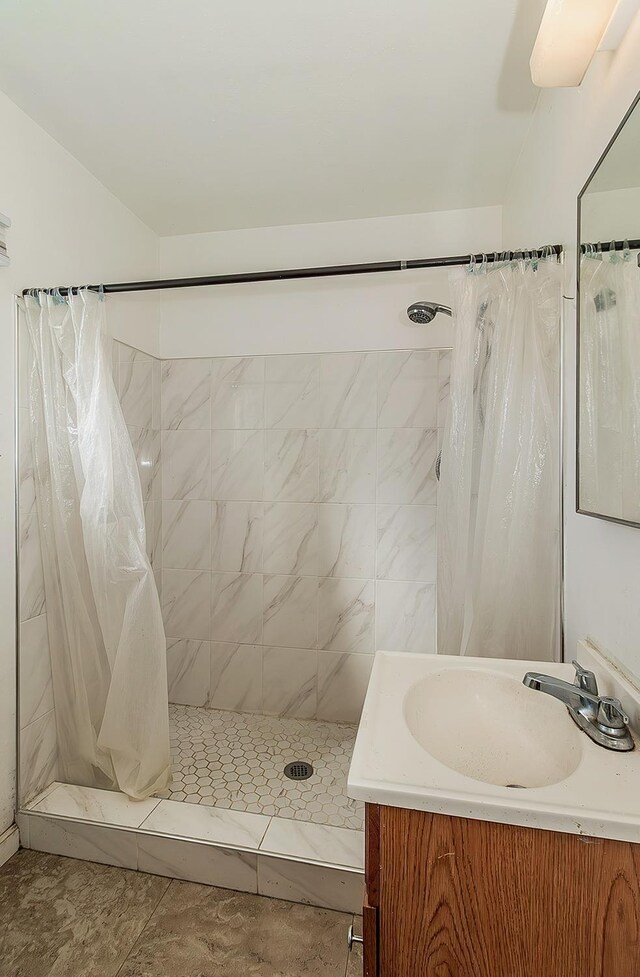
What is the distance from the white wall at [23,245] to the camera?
1.63m

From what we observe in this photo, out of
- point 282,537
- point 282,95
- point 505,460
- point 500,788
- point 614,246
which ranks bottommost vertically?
point 500,788

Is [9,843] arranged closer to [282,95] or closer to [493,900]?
[493,900]

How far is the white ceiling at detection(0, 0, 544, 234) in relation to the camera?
52.3 inches

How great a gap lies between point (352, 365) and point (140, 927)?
211cm

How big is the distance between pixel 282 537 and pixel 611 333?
1703 mm

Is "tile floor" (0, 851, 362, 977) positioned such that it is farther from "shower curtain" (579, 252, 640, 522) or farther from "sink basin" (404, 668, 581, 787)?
"shower curtain" (579, 252, 640, 522)

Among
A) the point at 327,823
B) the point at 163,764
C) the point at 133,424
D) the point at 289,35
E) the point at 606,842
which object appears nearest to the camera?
the point at 606,842

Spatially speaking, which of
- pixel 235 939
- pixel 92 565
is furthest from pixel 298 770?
pixel 92 565

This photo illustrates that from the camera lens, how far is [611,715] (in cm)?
90

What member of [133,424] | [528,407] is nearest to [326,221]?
[133,424]

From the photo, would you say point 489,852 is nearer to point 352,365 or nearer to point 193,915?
point 193,915

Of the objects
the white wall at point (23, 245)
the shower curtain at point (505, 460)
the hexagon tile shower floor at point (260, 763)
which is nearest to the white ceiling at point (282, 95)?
the white wall at point (23, 245)

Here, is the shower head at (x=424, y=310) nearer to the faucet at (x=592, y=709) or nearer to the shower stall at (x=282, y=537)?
the shower stall at (x=282, y=537)

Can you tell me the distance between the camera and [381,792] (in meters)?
0.75
